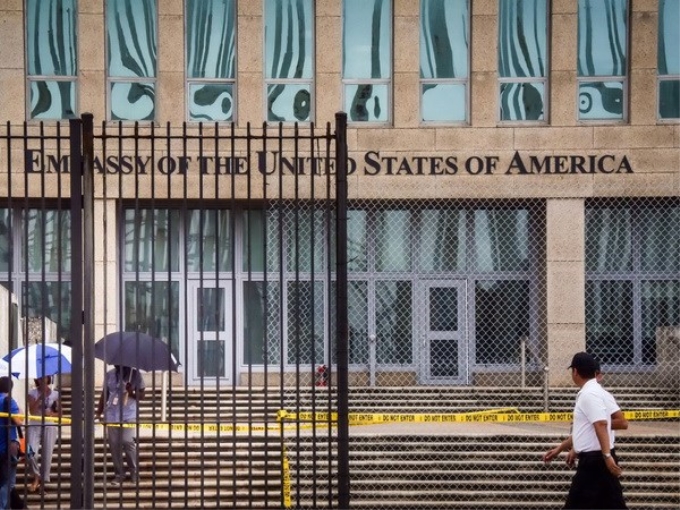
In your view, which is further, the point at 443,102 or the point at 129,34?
the point at 443,102

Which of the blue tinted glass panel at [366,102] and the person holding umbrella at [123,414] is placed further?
the blue tinted glass panel at [366,102]

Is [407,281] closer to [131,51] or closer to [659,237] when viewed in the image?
[659,237]

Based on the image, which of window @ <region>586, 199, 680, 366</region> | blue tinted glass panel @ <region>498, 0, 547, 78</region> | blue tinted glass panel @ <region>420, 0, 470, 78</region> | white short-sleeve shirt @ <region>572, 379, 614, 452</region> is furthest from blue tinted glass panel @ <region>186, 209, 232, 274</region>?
white short-sleeve shirt @ <region>572, 379, 614, 452</region>

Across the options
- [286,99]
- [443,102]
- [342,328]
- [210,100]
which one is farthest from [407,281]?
[342,328]

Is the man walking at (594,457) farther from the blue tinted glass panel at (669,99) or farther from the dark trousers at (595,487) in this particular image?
the blue tinted glass panel at (669,99)

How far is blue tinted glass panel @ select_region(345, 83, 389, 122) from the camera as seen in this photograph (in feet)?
62.6

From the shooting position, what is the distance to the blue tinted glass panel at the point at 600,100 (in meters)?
19.1

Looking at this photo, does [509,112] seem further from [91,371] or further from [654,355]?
[91,371]

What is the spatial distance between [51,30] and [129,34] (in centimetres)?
138

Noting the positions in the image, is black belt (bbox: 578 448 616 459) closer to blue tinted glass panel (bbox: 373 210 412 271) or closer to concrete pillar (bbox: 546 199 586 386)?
concrete pillar (bbox: 546 199 586 386)

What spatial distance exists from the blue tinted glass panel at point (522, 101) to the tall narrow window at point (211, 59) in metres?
4.88

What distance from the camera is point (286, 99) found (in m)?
19.1

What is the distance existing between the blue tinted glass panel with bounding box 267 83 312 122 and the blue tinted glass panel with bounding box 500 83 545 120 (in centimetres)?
352

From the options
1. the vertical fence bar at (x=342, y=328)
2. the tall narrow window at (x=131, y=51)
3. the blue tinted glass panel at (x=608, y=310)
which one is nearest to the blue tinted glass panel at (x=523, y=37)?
the blue tinted glass panel at (x=608, y=310)
